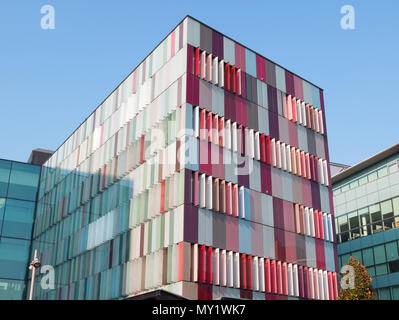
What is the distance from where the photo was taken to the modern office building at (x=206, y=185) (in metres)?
35.0

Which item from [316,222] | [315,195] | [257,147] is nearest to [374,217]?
[315,195]

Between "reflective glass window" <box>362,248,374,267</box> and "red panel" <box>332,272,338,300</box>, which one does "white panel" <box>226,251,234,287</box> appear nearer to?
"red panel" <box>332,272,338,300</box>

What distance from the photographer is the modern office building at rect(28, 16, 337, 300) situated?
3497 centimetres

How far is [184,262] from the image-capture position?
32406 millimetres

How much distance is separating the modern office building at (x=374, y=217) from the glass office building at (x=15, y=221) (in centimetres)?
4118

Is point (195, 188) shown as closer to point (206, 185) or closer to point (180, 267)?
point (206, 185)

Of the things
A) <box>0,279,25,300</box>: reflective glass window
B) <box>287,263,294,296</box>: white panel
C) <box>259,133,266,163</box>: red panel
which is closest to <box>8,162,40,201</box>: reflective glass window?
<box>0,279,25,300</box>: reflective glass window

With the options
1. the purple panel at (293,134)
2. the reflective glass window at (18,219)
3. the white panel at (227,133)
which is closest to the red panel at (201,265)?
the white panel at (227,133)

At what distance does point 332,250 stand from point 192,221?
16693 mm

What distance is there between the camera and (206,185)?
3609cm

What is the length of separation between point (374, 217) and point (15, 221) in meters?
45.9

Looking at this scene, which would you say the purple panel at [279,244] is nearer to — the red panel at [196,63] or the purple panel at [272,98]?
the purple panel at [272,98]

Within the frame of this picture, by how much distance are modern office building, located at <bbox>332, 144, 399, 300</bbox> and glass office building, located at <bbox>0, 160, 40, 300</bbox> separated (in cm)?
4118
